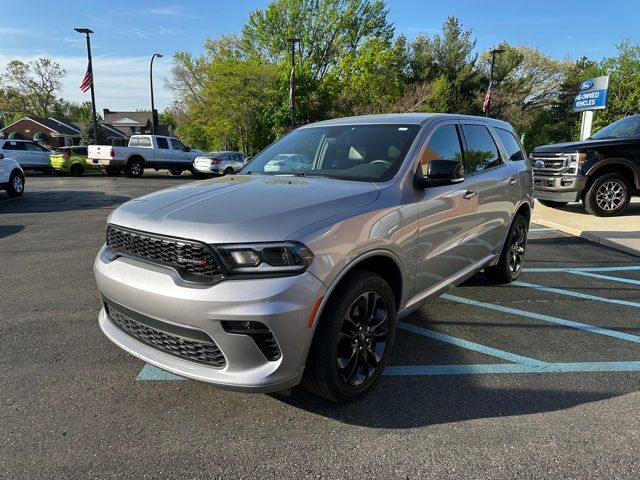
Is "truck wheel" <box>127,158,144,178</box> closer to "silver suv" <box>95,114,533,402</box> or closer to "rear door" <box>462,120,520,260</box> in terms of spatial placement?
"silver suv" <box>95,114,533,402</box>

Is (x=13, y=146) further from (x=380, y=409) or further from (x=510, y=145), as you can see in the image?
(x=380, y=409)

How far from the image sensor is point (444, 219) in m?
3.46

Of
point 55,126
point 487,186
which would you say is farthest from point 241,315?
point 55,126

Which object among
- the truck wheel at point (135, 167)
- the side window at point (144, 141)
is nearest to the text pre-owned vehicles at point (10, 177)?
the truck wheel at point (135, 167)

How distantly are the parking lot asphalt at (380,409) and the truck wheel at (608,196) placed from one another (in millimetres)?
6109

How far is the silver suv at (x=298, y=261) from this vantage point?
2252 millimetres

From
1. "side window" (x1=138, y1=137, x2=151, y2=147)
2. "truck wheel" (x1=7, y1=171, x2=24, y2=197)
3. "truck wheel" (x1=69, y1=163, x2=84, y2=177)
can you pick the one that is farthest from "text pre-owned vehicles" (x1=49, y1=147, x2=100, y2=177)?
"truck wheel" (x1=7, y1=171, x2=24, y2=197)

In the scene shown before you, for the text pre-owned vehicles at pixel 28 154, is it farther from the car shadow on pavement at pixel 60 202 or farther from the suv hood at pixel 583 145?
the suv hood at pixel 583 145

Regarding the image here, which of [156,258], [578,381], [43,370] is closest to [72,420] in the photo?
[43,370]

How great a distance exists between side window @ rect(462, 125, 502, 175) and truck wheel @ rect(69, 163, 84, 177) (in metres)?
23.4

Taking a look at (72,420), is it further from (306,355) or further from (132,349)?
(306,355)

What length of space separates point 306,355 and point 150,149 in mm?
22745

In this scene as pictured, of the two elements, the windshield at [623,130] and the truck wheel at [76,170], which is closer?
the windshield at [623,130]

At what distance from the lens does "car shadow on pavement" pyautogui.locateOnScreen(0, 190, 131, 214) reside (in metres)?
11.2
